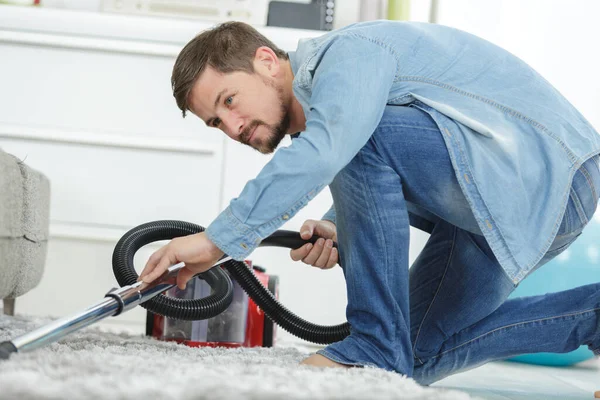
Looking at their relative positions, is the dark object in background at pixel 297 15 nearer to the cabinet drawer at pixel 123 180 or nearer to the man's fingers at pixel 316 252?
the cabinet drawer at pixel 123 180

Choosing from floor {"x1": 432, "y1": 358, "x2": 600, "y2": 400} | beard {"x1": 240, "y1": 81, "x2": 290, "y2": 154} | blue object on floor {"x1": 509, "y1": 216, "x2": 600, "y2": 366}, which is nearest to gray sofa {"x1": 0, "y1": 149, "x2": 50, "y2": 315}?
beard {"x1": 240, "y1": 81, "x2": 290, "y2": 154}

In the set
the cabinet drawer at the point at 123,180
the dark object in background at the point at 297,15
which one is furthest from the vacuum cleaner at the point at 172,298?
the dark object in background at the point at 297,15

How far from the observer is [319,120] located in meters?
1.04

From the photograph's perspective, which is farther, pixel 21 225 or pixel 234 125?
pixel 21 225

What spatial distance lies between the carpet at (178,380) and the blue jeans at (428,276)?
14cm

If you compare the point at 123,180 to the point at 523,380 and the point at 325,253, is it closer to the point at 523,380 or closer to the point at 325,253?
the point at 325,253

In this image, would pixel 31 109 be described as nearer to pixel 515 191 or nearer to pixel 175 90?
pixel 175 90

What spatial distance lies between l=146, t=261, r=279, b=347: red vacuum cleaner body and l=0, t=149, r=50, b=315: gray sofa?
0.99 feet

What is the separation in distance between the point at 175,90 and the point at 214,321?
1.87ft

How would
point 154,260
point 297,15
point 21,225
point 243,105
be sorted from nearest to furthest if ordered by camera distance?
point 154,260
point 243,105
point 21,225
point 297,15

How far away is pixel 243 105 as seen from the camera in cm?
130

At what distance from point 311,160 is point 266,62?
43 cm

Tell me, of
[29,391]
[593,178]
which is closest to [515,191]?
[593,178]

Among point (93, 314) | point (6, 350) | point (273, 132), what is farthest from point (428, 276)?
point (6, 350)
